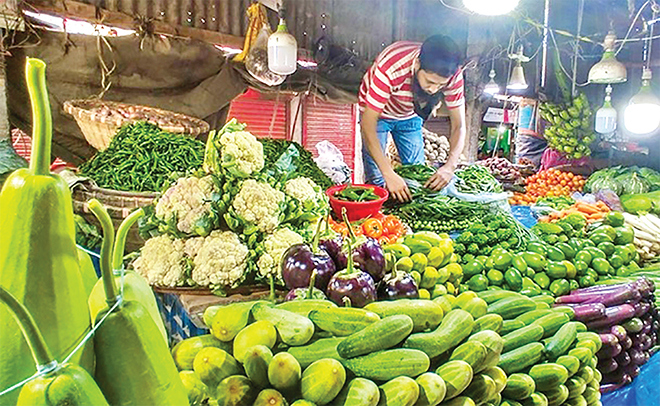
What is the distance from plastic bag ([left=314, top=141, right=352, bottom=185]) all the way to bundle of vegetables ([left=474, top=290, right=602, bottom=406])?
3090 millimetres

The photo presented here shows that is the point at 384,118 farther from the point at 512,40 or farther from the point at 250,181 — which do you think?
the point at 512,40

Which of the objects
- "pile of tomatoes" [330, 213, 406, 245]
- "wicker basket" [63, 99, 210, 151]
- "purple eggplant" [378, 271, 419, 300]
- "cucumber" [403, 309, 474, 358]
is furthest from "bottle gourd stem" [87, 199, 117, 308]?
"wicker basket" [63, 99, 210, 151]

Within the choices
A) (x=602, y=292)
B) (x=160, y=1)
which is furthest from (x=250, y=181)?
(x=160, y=1)

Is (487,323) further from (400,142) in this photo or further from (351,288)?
(400,142)

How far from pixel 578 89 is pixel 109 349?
927cm

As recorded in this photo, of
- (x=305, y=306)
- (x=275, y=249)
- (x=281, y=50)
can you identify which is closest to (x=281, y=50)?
(x=281, y=50)

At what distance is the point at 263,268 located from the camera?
6.12 ft

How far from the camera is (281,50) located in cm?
360

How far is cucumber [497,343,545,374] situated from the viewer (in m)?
1.37

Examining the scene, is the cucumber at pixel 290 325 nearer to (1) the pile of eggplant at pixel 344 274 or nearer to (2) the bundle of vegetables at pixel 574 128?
(1) the pile of eggplant at pixel 344 274

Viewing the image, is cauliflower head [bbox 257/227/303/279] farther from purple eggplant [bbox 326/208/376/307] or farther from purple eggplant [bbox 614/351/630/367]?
purple eggplant [bbox 614/351/630/367]

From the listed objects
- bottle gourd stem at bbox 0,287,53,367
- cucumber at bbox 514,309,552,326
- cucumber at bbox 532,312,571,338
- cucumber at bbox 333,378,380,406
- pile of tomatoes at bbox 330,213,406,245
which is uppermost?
bottle gourd stem at bbox 0,287,53,367

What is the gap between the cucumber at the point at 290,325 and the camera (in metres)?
1.07

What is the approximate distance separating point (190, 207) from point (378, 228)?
3.29ft
